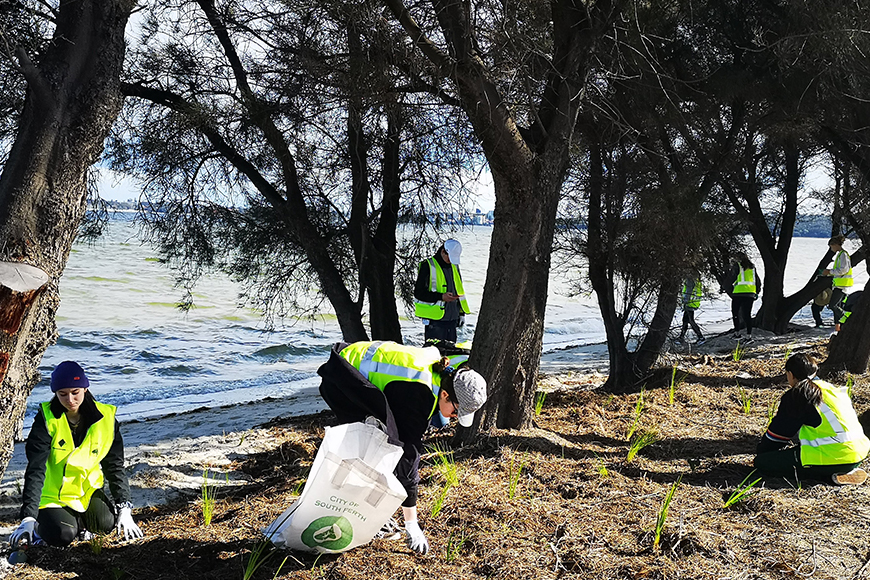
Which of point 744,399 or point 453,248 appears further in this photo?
point 453,248

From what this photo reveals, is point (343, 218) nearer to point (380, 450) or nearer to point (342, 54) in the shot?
point (342, 54)

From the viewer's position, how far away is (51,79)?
154 inches

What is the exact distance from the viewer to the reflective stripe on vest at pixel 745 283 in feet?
42.3

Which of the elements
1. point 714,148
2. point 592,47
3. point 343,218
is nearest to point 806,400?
point 592,47

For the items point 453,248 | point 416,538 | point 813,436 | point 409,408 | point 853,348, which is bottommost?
point 416,538

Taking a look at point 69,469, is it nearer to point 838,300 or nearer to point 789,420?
point 789,420

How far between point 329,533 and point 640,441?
2.84m

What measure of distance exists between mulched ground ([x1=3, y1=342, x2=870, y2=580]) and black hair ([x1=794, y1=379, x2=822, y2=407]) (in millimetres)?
558

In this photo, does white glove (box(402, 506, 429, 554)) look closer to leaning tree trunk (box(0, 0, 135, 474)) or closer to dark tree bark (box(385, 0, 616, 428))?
dark tree bark (box(385, 0, 616, 428))

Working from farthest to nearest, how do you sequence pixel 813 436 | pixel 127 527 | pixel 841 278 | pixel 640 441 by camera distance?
1. pixel 841 278
2. pixel 640 441
3. pixel 813 436
4. pixel 127 527

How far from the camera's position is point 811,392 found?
A: 16.4 feet

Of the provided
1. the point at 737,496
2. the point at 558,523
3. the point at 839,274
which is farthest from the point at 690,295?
the point at 558,523

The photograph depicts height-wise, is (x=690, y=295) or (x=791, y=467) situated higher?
(x=690, y=295)

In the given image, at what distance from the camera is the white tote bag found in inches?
131
